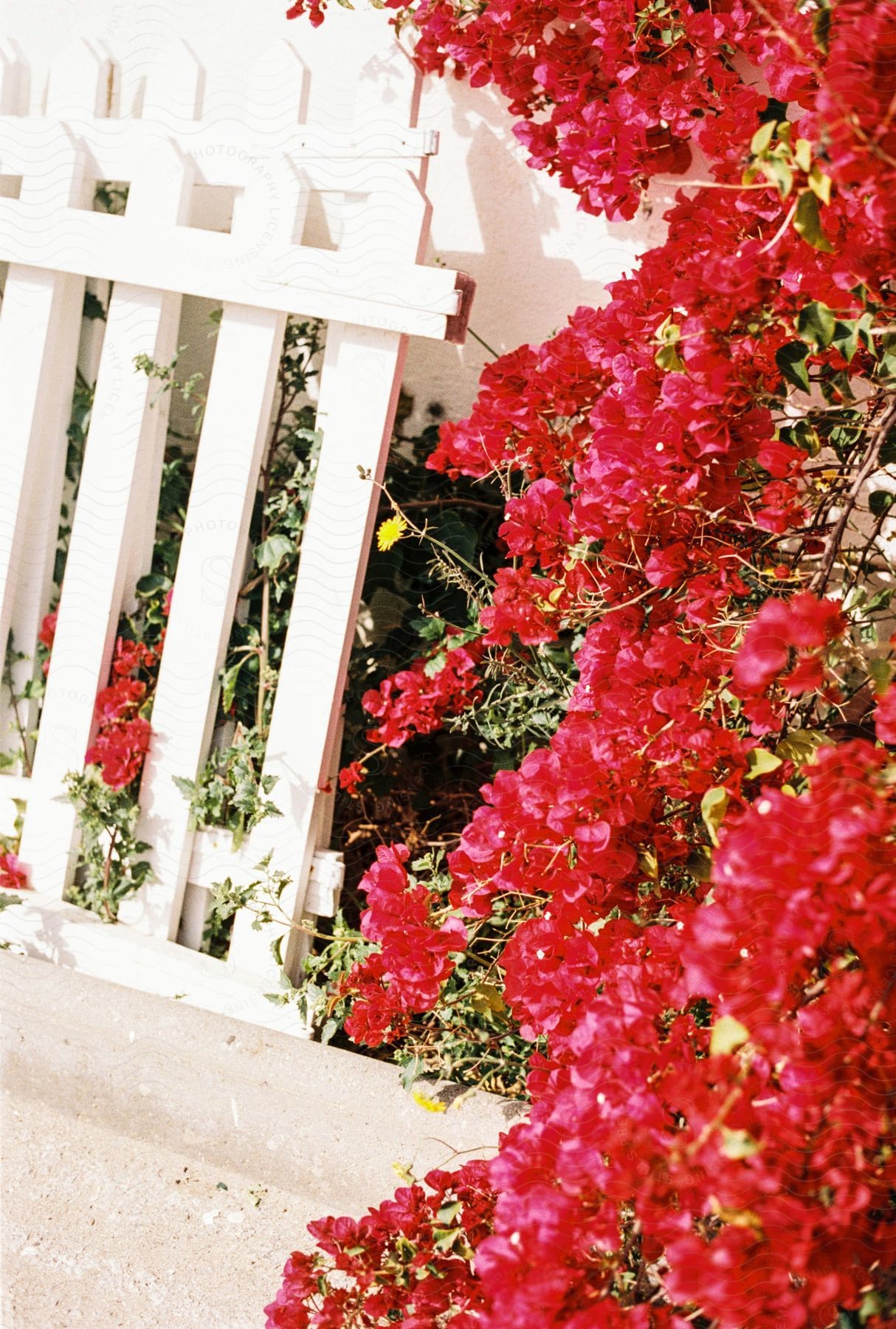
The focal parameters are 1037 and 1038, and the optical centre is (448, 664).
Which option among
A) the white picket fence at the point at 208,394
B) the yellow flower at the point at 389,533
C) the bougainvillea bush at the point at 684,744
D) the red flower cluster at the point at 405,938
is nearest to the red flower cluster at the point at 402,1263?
the bougainvillea bush at the point at 684,744

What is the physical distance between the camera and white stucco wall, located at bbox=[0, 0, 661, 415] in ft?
5.81

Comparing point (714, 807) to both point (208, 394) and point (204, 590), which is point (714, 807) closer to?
point (204, 590)

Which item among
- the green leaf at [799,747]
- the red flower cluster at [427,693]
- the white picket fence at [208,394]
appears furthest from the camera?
the red flower cluster at [427,693]

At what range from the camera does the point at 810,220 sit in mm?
865

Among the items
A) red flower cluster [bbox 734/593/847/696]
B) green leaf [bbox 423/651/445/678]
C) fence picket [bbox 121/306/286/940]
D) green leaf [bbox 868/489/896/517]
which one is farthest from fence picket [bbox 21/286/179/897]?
red flower cluster [bbox 734/593/847/696]

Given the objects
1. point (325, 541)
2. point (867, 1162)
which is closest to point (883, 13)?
point (867, 1162)

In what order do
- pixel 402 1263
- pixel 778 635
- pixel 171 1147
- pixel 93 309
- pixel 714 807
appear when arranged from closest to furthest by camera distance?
pixel 778 635
pixel 714 807
pixel 402 1263
pixel 171 1147
pixel 93 309

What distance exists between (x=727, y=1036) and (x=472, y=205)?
1.53 m

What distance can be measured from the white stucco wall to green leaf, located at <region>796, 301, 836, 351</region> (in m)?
0.83

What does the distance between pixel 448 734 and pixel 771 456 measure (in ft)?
3.24

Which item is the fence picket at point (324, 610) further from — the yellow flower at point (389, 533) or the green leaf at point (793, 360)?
the green leaf at point (793, 360)

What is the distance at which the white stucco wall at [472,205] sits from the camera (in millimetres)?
1771

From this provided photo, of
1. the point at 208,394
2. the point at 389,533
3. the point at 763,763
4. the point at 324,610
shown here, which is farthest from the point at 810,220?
the point at 208,394

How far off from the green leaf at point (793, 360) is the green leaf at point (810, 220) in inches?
7.8
